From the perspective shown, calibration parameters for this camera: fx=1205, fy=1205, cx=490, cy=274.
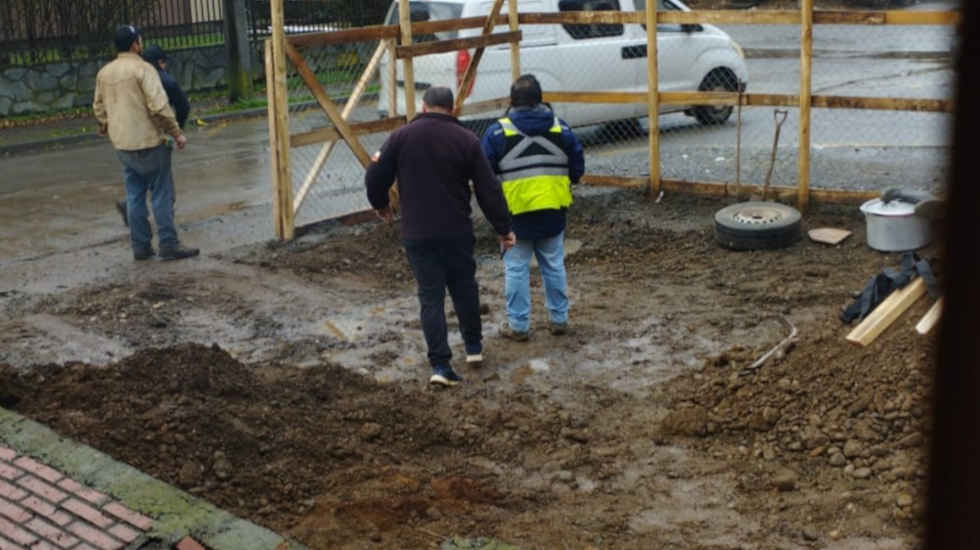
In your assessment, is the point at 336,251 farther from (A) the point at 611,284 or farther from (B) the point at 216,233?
(A) the point at 611,284

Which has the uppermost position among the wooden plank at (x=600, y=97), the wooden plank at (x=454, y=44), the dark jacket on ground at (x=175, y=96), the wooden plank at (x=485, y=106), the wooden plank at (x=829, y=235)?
the wooden plank at (x=454, y=44)

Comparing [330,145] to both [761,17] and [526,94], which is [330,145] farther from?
[761,17]

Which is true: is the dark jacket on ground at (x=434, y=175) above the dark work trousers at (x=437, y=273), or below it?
above

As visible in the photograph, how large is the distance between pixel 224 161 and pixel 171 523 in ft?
34.7

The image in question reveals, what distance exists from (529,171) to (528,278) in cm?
74

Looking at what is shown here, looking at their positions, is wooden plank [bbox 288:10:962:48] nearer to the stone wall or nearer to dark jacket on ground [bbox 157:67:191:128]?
dark jacket on ground [bbox 157:67:191:128]

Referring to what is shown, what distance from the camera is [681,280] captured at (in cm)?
907

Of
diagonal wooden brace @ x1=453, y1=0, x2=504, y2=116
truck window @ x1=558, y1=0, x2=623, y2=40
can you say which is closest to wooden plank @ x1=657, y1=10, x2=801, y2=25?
diagonal wooden brace @ x1=453, y1=0, x2=504, y2=116

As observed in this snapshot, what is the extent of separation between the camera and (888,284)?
691cm

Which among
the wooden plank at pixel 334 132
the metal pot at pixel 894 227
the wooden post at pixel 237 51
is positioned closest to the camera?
the metal pot at pixel 894 227

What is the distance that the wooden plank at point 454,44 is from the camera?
10.4 metres

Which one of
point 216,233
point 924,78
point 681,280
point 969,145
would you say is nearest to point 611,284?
point 681,280

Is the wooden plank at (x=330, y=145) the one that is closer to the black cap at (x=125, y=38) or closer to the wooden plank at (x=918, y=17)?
the black cap at (x=125, y=38)

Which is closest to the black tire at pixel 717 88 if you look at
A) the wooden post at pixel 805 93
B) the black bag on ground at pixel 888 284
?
the wooden post at pixel 805 93
